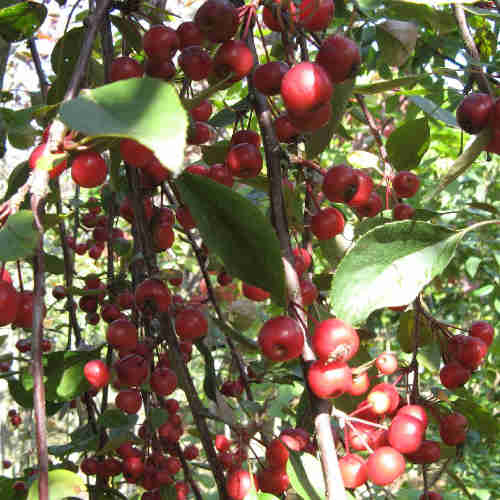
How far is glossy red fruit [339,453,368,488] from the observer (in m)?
0.71

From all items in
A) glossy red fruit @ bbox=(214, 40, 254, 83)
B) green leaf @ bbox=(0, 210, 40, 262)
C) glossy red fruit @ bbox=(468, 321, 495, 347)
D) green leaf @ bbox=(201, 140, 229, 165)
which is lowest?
glossy red fruit @ bbox=(468, 321, 495, 347)

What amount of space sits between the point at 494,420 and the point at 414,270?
42cm

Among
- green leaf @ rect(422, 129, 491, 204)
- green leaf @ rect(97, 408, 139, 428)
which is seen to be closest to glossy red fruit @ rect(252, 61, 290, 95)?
green leaf @ rect(422, 129, 491, 204)

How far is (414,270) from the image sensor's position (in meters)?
0.61

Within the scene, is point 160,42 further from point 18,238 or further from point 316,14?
point 18,238

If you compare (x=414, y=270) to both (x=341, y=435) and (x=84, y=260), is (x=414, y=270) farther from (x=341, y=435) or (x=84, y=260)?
(x=84, y=260)

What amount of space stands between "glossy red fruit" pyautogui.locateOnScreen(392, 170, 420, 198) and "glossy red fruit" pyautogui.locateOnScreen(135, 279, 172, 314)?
1.45 feet

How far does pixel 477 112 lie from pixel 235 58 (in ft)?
1.01

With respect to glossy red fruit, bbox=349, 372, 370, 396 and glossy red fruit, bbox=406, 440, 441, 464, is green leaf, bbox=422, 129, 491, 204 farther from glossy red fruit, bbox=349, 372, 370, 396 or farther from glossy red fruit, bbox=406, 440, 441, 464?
glossy red fruit, bbox=406, 440, 441, 464

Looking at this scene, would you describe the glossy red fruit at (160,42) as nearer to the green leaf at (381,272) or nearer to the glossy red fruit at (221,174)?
the glossy red fruit at (221,174)

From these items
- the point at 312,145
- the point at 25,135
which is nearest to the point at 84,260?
the point at 25,135

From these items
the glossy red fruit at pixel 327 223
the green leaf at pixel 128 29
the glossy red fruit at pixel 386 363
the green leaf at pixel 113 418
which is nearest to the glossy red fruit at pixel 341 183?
the glossy red fruit at pixel 327 223

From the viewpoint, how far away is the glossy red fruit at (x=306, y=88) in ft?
1.92

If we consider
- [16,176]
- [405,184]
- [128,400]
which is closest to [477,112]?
[405,184]
